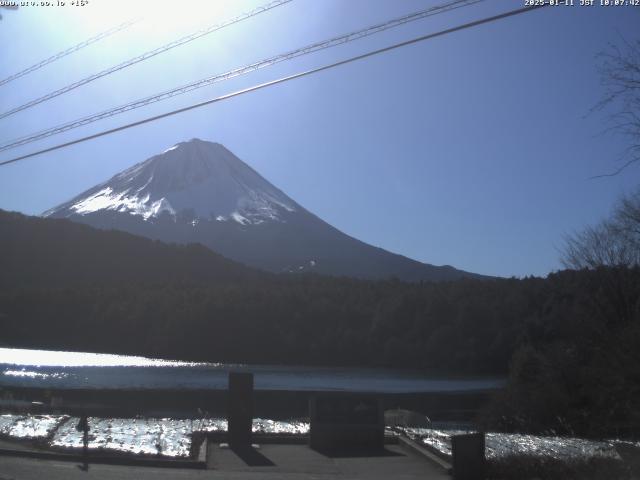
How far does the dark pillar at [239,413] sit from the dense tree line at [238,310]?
27.9 metres

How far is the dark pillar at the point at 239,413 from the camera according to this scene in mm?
15727

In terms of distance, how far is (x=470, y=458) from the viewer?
40.8 feet

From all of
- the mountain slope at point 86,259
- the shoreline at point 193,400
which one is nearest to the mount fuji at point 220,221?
the mountain slope at point 86,259

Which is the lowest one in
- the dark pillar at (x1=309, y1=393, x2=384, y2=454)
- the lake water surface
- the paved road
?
the paved road

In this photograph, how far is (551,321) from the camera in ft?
140

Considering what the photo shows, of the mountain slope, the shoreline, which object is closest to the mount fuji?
the mountain slope

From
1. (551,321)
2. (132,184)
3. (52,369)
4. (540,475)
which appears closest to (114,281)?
(52,369)

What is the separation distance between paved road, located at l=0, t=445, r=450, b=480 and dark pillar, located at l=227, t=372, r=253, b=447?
449 millimetres

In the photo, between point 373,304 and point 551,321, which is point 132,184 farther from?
point 551,321

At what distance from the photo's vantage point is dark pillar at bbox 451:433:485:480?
12.4 meters

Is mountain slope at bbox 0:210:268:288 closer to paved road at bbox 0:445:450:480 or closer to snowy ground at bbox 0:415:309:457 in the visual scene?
snowy ground at bbox 0:415:309:457

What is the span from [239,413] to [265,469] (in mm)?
2389

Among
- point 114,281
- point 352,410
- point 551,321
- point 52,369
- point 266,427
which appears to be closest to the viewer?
point 352,410

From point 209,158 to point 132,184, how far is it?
56.5 ft
